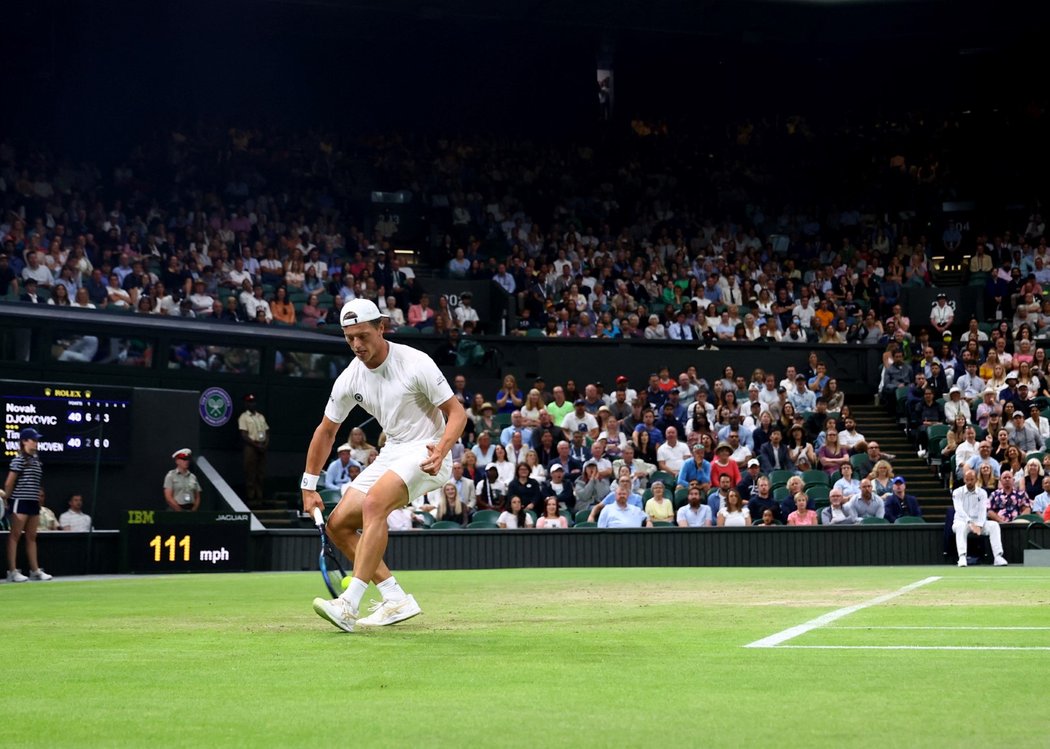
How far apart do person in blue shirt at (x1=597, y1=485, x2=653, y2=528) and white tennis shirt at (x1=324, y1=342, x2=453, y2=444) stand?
13362mm

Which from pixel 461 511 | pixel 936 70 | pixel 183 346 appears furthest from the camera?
pixel 936 70

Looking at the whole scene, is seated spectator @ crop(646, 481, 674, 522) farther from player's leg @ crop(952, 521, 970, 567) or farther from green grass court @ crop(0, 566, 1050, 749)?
green grass court @ crop(0, 566, 1050, 749)

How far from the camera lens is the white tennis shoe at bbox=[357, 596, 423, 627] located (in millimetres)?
8812

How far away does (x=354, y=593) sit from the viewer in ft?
27.5

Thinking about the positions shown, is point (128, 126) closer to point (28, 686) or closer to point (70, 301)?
point (70, 301)

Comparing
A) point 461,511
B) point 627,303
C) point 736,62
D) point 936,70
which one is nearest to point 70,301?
point 461,511

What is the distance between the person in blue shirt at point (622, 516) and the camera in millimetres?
22250

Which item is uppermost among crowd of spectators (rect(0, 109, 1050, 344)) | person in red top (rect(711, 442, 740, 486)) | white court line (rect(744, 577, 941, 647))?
crowd of spectators (rect(0, 109, 1050, 344))

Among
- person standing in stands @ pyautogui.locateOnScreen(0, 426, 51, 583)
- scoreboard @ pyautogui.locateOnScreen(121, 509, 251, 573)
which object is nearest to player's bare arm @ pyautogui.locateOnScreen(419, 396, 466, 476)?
person standing in stands @ pyautogui.locateOnScreen(0, 426, 51, 583)

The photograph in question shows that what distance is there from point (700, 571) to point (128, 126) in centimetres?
2324

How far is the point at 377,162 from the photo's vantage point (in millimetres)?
36969

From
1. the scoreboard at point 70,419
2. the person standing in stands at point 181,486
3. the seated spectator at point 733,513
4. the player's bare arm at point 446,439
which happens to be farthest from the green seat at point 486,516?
the player's bare arm at point 446,439

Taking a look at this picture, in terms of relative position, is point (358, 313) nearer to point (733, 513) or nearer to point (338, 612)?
point (338, 612)

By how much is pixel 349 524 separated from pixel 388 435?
61 centimetres
